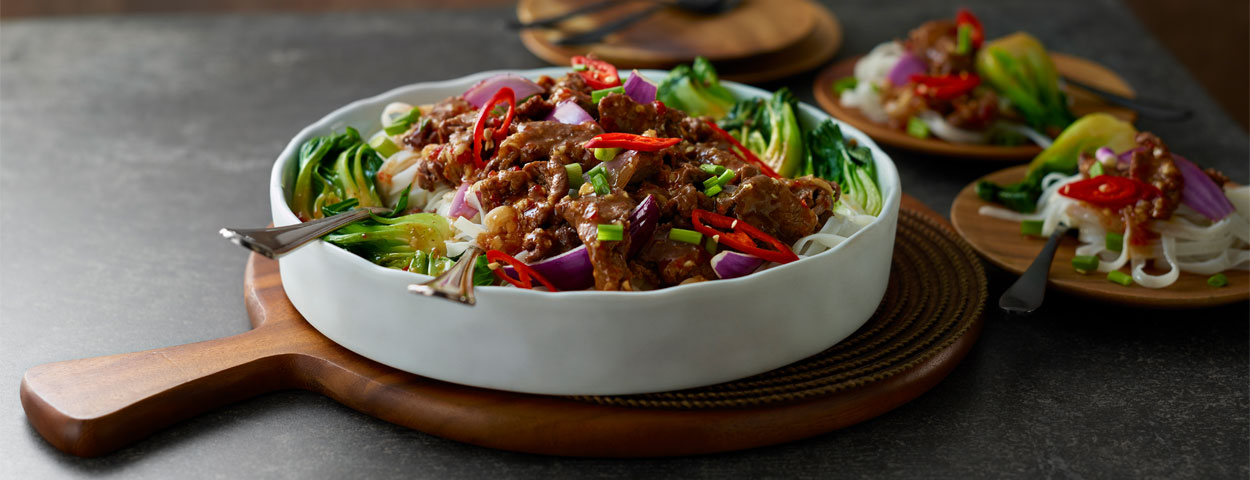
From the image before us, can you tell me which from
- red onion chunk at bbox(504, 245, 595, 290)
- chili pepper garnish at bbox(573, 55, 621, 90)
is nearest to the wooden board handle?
red onion chunk at bbox(504, 245, 595, 290)

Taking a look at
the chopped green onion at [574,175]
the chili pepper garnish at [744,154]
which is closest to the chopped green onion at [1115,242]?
the chili pepper garnish at [744,154]

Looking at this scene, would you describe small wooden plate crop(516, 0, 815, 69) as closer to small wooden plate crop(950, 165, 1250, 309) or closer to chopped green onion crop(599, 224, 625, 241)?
small wooden plate crop(950, 165, 1250, 309)

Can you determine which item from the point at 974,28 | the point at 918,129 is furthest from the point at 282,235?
the point at 974,28

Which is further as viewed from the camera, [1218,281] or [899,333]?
[1218,281]

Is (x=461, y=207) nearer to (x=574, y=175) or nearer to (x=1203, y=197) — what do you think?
(x=574, y=175)

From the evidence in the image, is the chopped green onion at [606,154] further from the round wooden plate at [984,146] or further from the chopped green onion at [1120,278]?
the round wooden plate at [984,146]

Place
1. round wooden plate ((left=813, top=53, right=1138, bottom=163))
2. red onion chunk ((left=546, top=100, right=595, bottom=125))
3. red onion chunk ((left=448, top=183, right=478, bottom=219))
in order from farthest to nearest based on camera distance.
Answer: round wooden plate ((left=813, top=53, right=1138, bottom=163)) → red onion chunk ((left=546, top=100, right=595, bottom=125)) → red onion chunk ((left=448, top=183, right=478, bottom=219))
